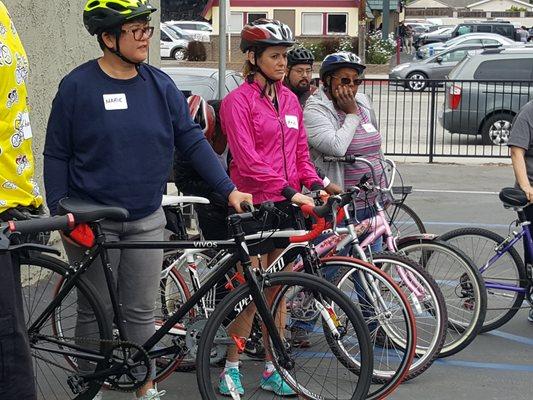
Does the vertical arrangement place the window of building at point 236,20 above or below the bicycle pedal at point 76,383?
above

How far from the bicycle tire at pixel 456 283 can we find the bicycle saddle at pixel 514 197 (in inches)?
27.5

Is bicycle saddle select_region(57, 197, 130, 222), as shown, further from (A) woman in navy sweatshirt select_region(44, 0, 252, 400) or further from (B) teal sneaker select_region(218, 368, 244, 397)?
(B) teal sneaker select_region(218, 368, 244, 397)

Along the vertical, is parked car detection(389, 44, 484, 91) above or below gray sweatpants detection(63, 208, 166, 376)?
below

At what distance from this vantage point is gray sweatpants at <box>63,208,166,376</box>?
14.7 ft

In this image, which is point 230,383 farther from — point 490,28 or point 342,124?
point 490,28

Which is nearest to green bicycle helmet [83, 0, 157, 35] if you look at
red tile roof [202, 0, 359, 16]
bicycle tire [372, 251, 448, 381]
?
bicycle tire [372, 251, 448, 381]

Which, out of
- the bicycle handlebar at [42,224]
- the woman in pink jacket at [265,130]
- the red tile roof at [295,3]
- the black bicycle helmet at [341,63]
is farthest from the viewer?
the red tile roof at [295,3]

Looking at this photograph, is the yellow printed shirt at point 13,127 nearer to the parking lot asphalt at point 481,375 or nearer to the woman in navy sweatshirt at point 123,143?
the woman in navy sweatshirt at point 123,143

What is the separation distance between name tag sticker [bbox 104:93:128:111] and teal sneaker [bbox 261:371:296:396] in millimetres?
1458

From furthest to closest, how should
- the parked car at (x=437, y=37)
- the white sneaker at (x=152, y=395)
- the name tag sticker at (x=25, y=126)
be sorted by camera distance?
the parked car at (x=437, y=37), the white sneaker at (x=152, y=395), the name tag sticker at (x=25, y=126)

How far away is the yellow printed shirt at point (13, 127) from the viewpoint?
Answer: 3844 mm

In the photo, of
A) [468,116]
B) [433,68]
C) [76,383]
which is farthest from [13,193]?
[433,68]

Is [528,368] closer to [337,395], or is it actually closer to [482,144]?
[337,395]

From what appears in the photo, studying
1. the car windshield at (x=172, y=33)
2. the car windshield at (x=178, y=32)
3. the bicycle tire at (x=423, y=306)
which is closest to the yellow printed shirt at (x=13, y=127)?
the bicycle tire at (x=423, y=306)
